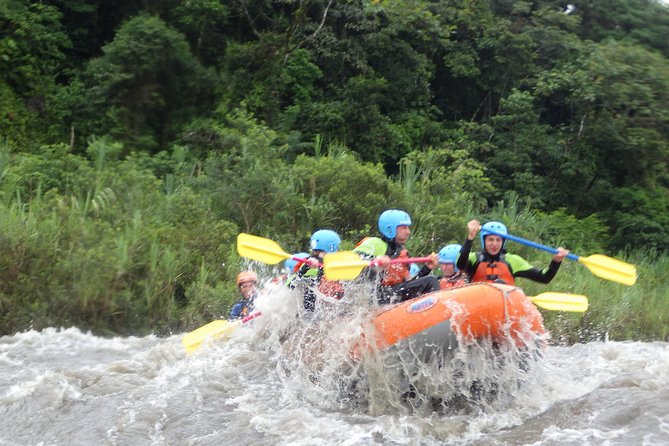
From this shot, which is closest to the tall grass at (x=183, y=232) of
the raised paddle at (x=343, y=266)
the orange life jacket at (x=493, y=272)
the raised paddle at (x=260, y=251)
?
the raised paddle at (x=260, y=251)

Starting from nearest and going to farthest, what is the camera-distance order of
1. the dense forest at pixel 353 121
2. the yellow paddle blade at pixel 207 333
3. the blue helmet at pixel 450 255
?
the yellow paddle blade at pixel 207 333 → the blue helmet at pixel 450 255 → the dense forest at pixel 353 121

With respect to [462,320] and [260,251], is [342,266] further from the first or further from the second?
[260,251]

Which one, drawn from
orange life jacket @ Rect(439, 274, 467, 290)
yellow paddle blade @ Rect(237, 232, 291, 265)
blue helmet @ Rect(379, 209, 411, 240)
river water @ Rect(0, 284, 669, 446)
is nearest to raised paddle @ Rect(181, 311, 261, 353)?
river water @ Rect(0, 284, 669, 446)

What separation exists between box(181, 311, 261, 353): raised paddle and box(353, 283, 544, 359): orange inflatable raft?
5.68ft

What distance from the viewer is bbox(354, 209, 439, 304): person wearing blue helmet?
6.65 meters

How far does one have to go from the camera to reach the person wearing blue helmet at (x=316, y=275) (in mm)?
6832

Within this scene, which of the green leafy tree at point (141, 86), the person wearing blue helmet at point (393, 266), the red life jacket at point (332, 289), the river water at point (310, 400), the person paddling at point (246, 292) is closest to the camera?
the river water at point (310, 400)

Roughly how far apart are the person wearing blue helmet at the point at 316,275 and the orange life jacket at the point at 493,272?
1081 mm

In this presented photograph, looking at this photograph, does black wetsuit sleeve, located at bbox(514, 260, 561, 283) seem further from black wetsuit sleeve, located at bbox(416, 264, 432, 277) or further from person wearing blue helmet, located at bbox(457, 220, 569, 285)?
black wetsuit sleeve, located at bbox(416, 264, 432, 277)

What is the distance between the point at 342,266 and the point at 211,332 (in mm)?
1688

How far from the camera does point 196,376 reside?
267 inches

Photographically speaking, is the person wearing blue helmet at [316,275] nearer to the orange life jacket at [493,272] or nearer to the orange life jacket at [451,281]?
the orange life jacket at [451,281]

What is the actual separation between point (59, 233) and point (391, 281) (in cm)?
376

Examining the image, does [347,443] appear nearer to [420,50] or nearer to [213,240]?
[213,240]
